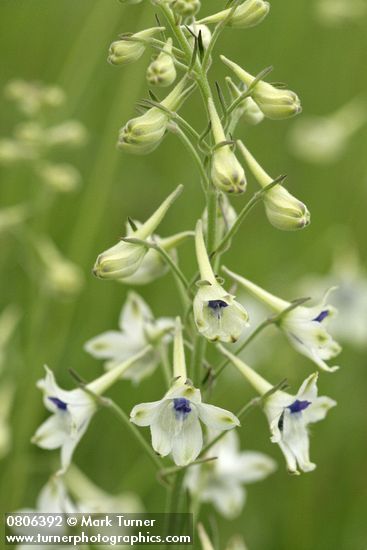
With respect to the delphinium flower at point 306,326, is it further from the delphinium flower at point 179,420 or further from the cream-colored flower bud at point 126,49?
the cream-colored flower bud at point 126,49

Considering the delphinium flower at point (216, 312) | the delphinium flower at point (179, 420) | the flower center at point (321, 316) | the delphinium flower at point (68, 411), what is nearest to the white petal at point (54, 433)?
the delphinium flower at point (68, 411)

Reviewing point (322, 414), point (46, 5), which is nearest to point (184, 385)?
point (322, 414)

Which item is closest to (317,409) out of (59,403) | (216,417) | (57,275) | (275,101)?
(216,417)

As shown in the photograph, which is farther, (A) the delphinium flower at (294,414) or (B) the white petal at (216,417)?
(A) the delphinium flower at (294,414)

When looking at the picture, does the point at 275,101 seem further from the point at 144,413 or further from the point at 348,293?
the point at 348,293

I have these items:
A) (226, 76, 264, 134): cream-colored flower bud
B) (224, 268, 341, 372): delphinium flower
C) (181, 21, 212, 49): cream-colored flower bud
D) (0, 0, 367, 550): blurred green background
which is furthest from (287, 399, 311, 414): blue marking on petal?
(0, 0, 367, 550): blurred green background

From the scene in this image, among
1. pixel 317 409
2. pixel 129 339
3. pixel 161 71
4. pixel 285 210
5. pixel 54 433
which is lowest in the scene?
pixel 54 433
